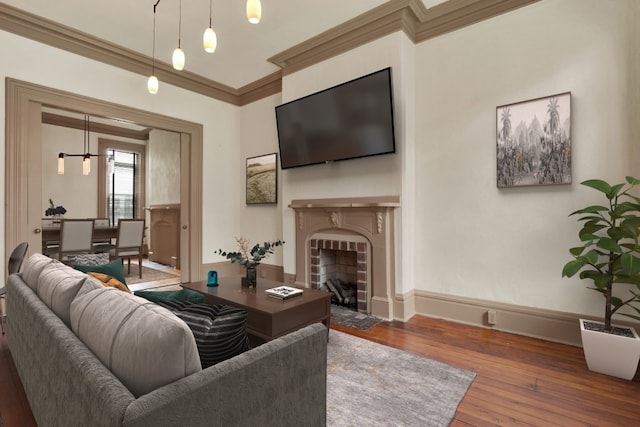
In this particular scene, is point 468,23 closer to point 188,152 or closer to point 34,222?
point 188,152

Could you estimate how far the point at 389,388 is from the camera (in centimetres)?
206

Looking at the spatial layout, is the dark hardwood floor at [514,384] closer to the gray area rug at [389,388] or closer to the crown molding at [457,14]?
the gray area rug at [389,388]

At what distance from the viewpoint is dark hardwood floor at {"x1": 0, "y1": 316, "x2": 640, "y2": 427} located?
5.72 feet

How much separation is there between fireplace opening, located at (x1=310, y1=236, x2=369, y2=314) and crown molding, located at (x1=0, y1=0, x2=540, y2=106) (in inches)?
90.0

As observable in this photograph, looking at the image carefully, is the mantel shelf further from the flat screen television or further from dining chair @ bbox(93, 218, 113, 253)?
dining chair @ bbox(93, 218, 113, 253)

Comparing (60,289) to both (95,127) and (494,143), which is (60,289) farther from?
(95,127)

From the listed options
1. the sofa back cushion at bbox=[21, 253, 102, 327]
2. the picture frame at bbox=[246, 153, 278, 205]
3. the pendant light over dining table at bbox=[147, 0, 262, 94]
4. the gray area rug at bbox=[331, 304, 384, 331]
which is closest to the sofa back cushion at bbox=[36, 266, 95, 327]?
the sofa back cushion at bbox=[21, 253, 102, 327]

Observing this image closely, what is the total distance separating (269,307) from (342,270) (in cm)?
202

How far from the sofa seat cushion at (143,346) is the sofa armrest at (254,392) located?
0.05 m

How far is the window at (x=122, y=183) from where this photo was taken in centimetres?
741

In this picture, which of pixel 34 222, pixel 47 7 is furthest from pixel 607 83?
pixel 34 222

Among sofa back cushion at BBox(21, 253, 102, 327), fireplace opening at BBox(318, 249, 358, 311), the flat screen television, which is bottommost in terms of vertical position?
fireplace opening at BBox(318, 249, 358, 311)

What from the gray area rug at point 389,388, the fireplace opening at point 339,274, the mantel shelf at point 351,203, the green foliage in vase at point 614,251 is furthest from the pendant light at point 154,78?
the green foliage in vase at point 614,251

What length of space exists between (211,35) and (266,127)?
113 inches
